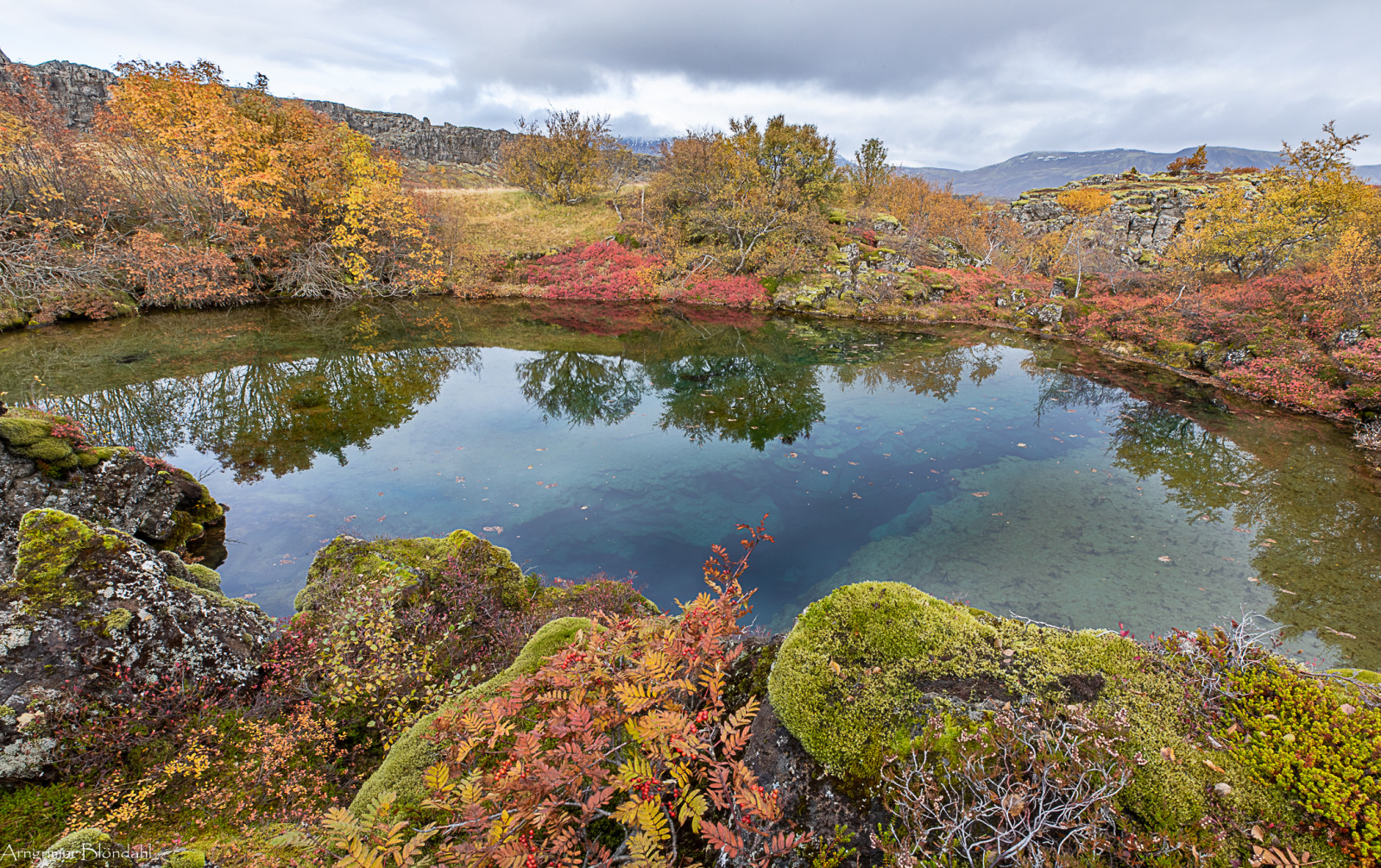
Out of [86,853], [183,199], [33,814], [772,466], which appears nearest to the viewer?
[86,853]

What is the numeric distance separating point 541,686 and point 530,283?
3184cm

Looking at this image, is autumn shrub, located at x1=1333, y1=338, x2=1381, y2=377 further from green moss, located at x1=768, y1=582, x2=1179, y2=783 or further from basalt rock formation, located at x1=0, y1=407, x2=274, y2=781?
basalt rock formation, located at x1=0, y1=407, x2=274, y2=781

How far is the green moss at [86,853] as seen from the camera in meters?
2.11

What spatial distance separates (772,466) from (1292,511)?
391 inches

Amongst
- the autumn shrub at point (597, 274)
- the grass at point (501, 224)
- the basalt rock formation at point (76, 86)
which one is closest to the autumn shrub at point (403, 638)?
the autumn shrub at point (597, 274)

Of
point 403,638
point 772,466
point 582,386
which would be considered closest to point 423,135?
point 582,386

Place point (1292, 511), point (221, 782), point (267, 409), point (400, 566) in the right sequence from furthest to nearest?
point (267, 409) < point (1292, 511) < point (400, 566) < point (221, 782)

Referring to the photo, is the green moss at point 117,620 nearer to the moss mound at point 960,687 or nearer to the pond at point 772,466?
the pond at point 772,466

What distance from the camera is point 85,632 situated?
3.87m

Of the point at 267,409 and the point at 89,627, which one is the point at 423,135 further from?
the point at 89,627

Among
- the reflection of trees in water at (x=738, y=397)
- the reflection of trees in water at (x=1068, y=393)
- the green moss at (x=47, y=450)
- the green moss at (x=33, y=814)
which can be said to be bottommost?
the reflection of trees in water at (x=1068, y=393)

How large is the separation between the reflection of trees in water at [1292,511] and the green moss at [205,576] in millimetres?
13861

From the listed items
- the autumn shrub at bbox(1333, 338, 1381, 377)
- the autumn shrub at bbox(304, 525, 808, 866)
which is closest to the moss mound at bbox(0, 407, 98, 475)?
the autumn shrub at bbox(304, 525, 808, 866)

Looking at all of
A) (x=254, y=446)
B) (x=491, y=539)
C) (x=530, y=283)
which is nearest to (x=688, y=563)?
(x=491, y=539)
